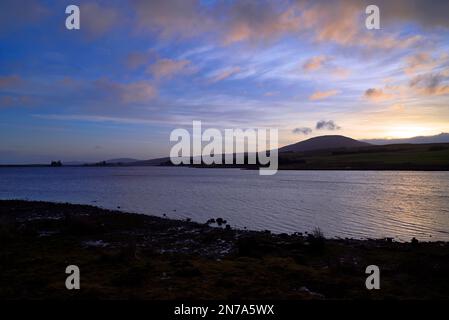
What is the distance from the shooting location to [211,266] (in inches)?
570

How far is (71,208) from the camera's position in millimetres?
41344

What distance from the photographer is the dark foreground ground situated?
1100cm

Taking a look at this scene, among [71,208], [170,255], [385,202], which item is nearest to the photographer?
[170,255]

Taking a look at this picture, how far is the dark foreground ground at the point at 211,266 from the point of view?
11000mm

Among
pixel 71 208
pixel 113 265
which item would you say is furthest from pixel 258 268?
pixel 71 208

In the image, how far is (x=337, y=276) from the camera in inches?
510
